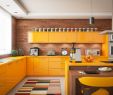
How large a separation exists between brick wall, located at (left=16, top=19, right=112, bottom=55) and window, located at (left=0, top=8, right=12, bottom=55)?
0.94 m

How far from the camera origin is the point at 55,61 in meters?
8.34

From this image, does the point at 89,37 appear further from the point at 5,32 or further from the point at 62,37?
the point at 5,32

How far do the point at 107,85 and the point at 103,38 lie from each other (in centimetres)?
582

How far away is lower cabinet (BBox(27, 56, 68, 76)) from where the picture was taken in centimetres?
827

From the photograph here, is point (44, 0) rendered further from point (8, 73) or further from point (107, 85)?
point (107, 85)

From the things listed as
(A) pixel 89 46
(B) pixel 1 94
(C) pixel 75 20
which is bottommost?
(B) pixel 1 94

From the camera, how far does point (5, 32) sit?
7676mm

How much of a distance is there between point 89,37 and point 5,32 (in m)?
3.38

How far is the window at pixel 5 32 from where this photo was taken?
7105 millimetres

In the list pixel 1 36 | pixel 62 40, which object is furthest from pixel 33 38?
pixel 1 36

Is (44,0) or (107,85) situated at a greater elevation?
(44,0)

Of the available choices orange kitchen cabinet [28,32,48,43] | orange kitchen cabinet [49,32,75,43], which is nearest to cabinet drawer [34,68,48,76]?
orange kitchen cabinet [28,32,48,43]

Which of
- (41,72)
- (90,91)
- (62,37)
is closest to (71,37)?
(62,37)

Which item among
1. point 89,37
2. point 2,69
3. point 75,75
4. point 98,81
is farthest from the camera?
point 89,37
